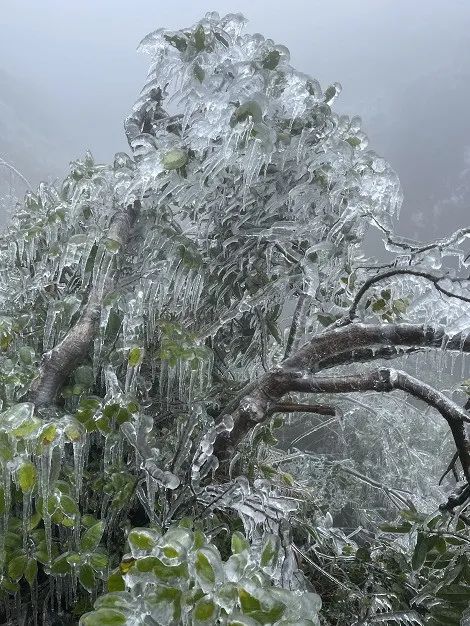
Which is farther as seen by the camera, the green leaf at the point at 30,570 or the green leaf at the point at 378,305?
the green leaf at the point at 378,305

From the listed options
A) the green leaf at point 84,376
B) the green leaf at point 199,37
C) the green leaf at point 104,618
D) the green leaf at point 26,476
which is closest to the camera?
the green leaf at point 104,618

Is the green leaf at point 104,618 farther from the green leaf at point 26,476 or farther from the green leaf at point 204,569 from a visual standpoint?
the green leaf at point 26,476

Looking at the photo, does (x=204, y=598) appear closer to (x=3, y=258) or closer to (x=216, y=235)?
(x=216, y=235)

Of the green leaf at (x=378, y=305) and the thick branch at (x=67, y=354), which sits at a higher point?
the green leaf at (x=378, y=305)

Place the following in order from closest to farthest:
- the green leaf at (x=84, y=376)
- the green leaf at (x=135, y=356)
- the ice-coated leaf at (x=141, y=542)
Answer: the ice-coated leaf at (x=141, y=542)
the green leaf at (x=135, y=356)
the green leaf at (x=84, y=376)

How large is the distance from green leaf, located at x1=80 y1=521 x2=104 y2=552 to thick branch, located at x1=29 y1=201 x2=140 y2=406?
52 centimetres

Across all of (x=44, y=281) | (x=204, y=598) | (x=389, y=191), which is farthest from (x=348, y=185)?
(x=204, y=598)

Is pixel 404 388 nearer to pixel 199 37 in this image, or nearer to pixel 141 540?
pixel 141 540

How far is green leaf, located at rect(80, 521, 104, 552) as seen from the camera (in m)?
0.92

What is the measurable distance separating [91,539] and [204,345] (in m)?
0.76

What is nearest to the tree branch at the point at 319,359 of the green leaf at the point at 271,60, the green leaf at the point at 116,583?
the green leaf at the point at 116,583

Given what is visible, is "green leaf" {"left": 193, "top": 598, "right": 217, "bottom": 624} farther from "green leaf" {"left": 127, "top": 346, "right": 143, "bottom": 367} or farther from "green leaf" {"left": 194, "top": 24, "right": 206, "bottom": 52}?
"green leaf" {"left": 194, "top": 24, "right": 206, "bottom": 52}

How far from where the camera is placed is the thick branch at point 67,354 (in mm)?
1360

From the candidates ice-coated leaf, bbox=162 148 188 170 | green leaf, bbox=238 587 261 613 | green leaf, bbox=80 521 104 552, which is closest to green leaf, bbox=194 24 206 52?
ice-coated leaf, bbox=162 148 188 170
